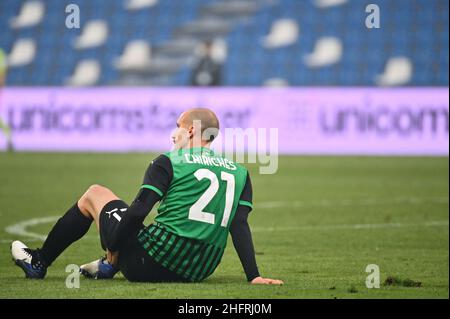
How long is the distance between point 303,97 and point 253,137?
4.68ft

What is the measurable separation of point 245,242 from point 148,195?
76 cm

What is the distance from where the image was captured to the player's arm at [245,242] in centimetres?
670

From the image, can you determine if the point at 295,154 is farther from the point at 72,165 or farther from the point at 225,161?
the point at 225,161

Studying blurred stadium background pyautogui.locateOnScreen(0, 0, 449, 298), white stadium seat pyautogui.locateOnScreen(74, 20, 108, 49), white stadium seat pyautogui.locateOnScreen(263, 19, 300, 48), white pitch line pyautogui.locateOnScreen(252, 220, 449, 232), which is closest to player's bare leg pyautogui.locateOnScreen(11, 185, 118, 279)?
blurred stadium background pyautogui.locateOnScreen(0, 0, 449, 298)

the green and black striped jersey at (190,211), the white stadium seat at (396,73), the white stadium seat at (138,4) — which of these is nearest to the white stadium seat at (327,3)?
the white stadium seat at (396,73)

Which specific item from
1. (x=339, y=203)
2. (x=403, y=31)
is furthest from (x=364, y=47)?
(x=339, y=203)

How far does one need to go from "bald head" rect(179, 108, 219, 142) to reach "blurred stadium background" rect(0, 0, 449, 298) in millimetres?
1007

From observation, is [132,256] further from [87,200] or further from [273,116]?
[273,116]

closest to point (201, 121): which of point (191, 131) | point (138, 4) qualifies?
point (191, 131)

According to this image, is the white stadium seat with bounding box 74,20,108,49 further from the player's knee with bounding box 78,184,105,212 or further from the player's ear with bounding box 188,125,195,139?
the player's ear with bounding box 188,125,195,139

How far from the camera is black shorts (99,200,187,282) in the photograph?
6.59 metres

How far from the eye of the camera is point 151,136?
22844 millimetres

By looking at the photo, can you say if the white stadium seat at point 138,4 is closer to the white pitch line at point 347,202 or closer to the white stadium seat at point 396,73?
the white stadium seat at point 396,73

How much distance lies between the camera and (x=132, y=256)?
261 inches
